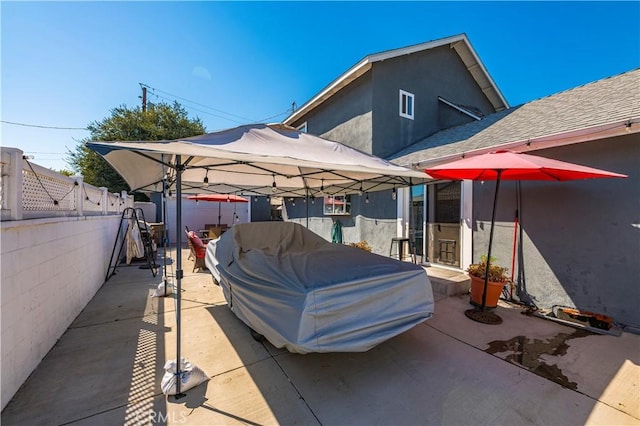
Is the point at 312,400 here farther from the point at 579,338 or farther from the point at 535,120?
the point at 535,120

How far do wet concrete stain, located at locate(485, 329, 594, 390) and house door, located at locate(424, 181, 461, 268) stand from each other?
2.54 m

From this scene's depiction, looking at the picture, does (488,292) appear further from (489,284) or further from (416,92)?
(416,92)

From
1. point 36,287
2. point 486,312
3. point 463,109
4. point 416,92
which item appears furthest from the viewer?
point 463,109

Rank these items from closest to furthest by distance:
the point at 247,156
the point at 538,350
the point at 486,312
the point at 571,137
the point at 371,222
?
the point at 247,156 < the point at 538,350 < the point at 571,137 < the point at 486,312 < the point at 371,222

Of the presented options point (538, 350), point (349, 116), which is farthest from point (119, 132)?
point (538, 350)

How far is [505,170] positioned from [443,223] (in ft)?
7.68

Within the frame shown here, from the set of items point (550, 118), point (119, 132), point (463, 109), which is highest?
point (119, 132)

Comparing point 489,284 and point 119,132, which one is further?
point 119,132

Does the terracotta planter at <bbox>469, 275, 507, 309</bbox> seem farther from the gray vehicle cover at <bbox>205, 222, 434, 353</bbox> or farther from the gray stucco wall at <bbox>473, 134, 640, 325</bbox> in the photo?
the gray vehicle cover at <bbox>205, 222, 434, 353</bbox>

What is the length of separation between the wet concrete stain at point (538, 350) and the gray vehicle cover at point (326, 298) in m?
1.05

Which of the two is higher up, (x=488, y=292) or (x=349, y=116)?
(x=349, y=116)

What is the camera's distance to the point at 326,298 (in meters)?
2.42

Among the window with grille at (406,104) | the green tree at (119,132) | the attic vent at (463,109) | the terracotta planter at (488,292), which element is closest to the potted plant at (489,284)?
the terracotta planter at (488,292)

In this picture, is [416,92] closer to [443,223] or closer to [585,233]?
[443,223]
